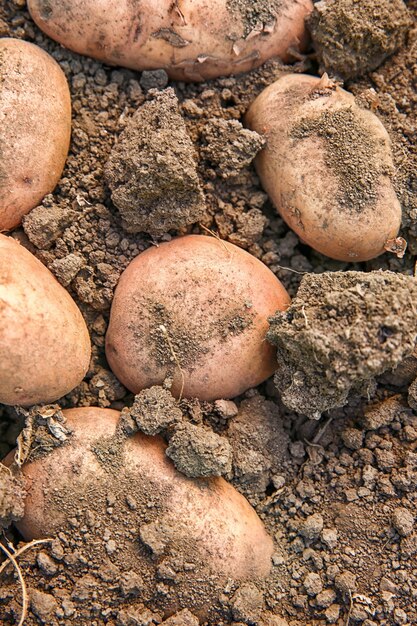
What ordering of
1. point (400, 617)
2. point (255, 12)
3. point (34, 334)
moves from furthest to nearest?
point (255, 12) → point (400, 617) → point (34, 334)

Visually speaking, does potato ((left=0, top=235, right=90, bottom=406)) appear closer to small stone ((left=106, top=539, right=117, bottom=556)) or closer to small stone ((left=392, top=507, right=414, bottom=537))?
small stone ((left=106, top=539, right=117, bottom=556))

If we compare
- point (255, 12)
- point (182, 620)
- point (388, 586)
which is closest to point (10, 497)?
point (182, 620)

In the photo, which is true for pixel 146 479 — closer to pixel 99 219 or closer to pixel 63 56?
pixel 99 219

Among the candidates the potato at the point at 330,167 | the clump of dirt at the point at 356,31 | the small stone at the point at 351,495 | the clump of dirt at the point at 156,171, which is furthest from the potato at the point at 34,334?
the clump of dirt at the point at 356,31

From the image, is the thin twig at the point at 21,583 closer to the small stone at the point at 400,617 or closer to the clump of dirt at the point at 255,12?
the small stone at the point at 400,617

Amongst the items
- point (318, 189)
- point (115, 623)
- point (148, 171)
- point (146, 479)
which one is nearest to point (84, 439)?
point (146, 479)

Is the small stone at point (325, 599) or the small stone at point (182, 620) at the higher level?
the small stone at point (325, 599)

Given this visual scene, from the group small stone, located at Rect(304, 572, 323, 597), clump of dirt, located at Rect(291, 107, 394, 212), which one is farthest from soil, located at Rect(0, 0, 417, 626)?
clump of dirt, located at Rect(291, 107, 394, 212)

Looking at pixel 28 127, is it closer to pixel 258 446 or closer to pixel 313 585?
pixel 258 446
